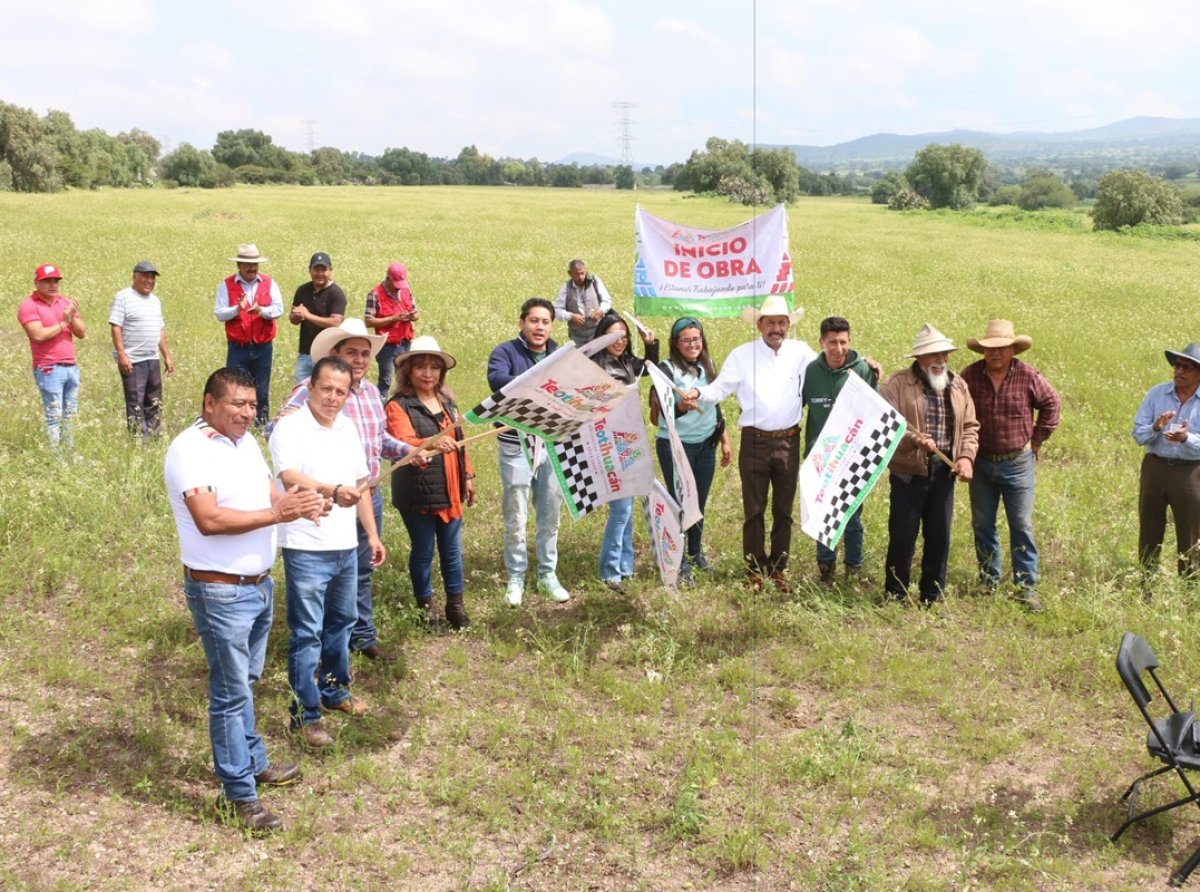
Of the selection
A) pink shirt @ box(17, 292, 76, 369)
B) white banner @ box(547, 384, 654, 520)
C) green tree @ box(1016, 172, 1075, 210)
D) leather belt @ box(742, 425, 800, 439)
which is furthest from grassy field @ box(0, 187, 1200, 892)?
green tree @ box(1016, 172, 1075, 210)

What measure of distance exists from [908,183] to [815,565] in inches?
3361

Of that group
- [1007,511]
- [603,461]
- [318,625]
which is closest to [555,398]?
[603,461]

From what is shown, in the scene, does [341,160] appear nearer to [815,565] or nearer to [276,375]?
[276,375]

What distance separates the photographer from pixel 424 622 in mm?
7887

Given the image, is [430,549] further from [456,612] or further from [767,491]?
[767,491]

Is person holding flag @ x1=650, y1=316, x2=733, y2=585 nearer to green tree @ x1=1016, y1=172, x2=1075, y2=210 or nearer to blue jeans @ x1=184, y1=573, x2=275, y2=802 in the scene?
blue jeans @ x1=184, y1=573, x2=275, y2=802

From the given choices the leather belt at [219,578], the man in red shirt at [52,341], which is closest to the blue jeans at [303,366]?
the man in red shirt at [52,341]

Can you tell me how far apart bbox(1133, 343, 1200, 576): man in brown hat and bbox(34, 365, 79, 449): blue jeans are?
10504mm

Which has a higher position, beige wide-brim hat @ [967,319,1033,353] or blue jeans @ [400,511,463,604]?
beige wide-brim hat @ [967,319,1033,353]

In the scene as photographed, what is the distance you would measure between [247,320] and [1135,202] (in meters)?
60.6

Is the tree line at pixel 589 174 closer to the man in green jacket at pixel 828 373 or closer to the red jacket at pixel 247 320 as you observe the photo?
the red jacket at pixel 247 320

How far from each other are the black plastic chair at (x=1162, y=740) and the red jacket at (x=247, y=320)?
1001 centimetres

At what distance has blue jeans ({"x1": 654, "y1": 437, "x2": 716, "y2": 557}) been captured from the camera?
28.3 feet

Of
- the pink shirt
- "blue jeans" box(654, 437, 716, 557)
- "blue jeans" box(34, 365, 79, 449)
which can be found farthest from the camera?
"blue jeans" box(34, 365, 79, 449)
